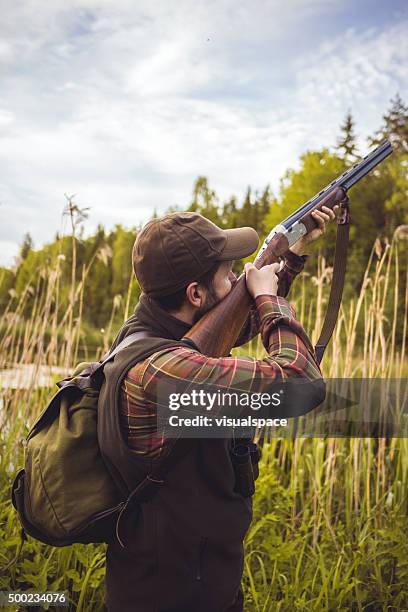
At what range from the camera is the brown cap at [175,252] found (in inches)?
69.2

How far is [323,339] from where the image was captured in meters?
2.17

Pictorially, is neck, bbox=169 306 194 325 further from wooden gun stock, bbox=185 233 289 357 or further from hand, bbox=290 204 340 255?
hand, bbox=290 204 340 255

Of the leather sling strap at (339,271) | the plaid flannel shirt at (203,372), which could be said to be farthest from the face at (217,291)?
→ the leather sling strap at (339,271)

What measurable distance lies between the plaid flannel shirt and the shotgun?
9 centimetres

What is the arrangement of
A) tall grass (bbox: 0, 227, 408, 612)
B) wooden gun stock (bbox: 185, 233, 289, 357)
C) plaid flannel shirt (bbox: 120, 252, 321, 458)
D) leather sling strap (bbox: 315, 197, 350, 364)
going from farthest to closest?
tall grass (bbox: 0, 227, 408, 612), leather sling strap (bbox: 315, 197, 350, 364), wooden gun stock (bbox: 185, 233, 289, 357), plaid flannel shirt (bbox: 120, 252, 321, 458)

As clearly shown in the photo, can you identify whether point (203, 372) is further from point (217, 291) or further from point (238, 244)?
point (238, 244)

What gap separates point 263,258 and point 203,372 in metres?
0.62

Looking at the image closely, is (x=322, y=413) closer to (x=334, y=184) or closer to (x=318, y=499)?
(x=318, y=499)

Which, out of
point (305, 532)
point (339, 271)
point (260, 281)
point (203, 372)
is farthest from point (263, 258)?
point (305, 532)

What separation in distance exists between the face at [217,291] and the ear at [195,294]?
0.02m

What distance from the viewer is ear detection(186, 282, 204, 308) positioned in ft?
5.91

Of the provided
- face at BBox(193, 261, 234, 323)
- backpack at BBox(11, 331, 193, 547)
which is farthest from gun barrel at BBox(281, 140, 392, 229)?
backpack at BBox(11, 331, 193, 547)

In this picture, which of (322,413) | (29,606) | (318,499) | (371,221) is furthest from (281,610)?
(371,221)

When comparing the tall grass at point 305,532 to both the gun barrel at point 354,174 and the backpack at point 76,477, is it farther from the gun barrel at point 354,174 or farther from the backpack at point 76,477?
the gun barrel at point 354,174
